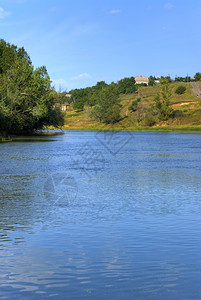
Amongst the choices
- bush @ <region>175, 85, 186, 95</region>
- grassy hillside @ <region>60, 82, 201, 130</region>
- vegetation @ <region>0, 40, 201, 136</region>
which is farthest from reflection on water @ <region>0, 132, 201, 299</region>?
bush @ <region>175, 85, 186, 95</region>

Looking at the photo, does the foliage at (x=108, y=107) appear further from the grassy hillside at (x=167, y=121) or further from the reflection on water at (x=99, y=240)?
the reflection on water at (x=99, y=240)

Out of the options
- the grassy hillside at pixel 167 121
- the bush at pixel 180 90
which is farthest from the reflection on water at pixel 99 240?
the bush at pixel 180 90

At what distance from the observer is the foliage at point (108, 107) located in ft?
482

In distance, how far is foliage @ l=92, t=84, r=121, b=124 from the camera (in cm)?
14700

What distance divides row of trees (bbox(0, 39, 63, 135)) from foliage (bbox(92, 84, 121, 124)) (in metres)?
51.0

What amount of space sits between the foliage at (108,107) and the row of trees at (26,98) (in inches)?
2006

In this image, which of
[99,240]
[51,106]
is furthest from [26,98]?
[99,240]

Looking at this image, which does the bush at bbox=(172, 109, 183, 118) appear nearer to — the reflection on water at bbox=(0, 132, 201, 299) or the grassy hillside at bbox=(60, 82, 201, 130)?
the grassy hillside at bbox=(60, 82, 201, 130)

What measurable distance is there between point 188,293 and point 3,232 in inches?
251

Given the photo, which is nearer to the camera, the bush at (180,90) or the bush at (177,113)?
the bush at (177,113)

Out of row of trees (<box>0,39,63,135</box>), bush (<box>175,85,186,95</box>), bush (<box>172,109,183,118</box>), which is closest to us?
row of trees (<box>0,39,63,135</box>)

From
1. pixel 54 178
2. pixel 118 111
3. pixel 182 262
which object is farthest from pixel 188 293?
pixel 118 111

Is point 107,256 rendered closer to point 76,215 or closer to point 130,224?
point 130,224

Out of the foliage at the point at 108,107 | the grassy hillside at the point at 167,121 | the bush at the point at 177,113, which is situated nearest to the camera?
the grassy hillside at the point at 167,121
